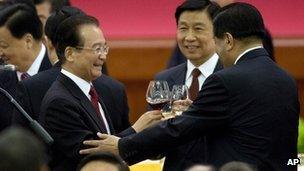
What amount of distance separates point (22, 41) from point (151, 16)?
3.73m

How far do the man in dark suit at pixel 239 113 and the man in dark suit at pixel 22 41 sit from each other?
5.65 feet

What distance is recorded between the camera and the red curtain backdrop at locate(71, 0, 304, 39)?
1078 cm

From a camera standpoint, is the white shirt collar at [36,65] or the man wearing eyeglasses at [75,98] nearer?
the man wearing eyeglasses at [75,98]

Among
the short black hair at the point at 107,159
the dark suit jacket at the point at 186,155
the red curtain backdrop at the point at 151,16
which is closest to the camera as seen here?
the short black hair at the point at 107,159

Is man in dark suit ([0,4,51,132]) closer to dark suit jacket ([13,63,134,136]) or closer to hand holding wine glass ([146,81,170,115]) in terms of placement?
dark suit jacket ([13,63,134,136])

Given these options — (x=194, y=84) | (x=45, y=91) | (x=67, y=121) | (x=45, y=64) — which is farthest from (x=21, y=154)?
(x=45, y=64)

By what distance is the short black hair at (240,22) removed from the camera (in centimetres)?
561

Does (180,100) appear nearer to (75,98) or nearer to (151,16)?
(75,98)

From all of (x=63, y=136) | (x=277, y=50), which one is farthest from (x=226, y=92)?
(x=277, y=50)

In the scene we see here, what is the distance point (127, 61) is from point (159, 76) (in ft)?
11.2

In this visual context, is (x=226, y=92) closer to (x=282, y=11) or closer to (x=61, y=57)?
(x=61, y=57)

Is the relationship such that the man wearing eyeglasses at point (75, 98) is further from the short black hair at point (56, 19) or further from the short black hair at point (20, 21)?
the short black hair at point (20, 21)

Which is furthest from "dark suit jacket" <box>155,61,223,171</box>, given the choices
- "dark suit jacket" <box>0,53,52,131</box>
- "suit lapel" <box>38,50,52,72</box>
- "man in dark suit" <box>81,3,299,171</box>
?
"suit lapel" <box>38,50,52,72</box>

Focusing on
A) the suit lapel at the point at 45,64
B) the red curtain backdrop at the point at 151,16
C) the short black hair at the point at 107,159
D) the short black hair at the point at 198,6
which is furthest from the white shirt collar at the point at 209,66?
the red curtain backdrop at the point at 151,16
